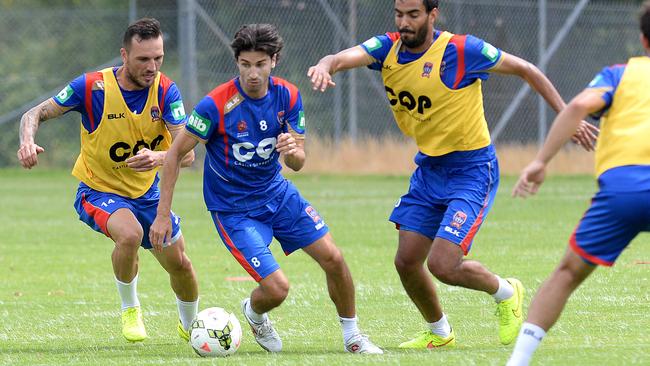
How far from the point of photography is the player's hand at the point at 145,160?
8.00 metres

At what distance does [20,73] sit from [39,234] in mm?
13221

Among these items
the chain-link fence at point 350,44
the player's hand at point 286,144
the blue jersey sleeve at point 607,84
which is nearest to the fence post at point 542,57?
the chain-link fence at point 350,44

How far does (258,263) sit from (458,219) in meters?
1.30

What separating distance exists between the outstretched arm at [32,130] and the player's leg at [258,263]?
1309 mm

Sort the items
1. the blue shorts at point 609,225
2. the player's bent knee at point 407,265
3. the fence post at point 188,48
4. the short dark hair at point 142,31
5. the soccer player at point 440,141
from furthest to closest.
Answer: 1. the fence post at point 188,48
2. the short dark hair at point 142,31
3. the player's bent knee at point 407,265
4. the soccer player at point 440,141
5. the blue shorts at point 609,225

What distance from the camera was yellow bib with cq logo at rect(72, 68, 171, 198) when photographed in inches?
339

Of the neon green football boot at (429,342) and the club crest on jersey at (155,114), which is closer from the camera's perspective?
the neon green football boot at (429,342)

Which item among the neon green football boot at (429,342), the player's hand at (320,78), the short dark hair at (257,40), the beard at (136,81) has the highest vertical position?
the short dark hair at (257,40)

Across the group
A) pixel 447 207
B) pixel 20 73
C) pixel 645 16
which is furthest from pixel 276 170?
pixel 20 73

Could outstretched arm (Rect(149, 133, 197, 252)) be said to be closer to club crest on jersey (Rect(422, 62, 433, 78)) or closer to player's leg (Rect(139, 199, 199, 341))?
player's leg (Rect(139, 199, 199, 341))

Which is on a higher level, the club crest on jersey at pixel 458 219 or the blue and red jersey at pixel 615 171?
the blue and red jersey at pixel 615 171

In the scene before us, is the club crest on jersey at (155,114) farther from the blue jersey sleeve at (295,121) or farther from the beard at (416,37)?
the beard at (416,37)

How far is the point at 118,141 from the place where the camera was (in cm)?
866

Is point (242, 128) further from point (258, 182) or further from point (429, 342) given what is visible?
point (429, 342)
